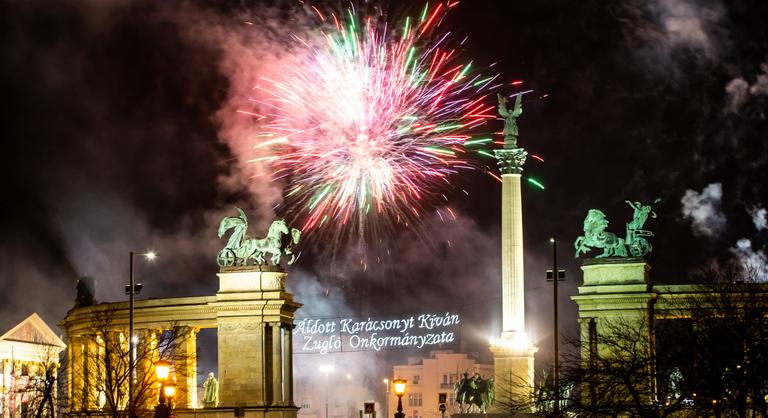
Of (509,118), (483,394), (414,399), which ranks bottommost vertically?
(414,399)

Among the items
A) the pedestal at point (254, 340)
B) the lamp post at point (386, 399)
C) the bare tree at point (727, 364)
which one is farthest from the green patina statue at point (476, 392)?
the lamp post at point (386, 399)

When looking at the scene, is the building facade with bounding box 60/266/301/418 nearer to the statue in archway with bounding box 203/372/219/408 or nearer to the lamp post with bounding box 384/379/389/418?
the statue in archway with bounding box 203/372/219/408

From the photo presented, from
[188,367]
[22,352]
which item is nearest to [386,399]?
[22,352]

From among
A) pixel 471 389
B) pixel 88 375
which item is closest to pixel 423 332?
pixel 471 389

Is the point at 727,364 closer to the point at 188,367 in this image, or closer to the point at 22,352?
the point at 188,367

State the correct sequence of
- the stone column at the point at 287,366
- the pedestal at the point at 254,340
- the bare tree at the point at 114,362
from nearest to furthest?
the bare tree at the point at 114,362, the pedestal at the point at 254,340, the stone column at the point at 287,366

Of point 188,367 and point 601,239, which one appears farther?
point 188,367

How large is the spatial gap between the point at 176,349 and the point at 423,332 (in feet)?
70.1

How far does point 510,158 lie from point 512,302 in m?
9.45

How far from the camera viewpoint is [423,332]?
107312mm

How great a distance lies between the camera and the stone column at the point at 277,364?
296 feet

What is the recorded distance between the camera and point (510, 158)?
307 feet

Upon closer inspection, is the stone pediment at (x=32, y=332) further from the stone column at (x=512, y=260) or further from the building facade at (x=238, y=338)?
the stone column at (x=512, y=260)

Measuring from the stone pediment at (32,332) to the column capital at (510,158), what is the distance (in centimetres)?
4579
